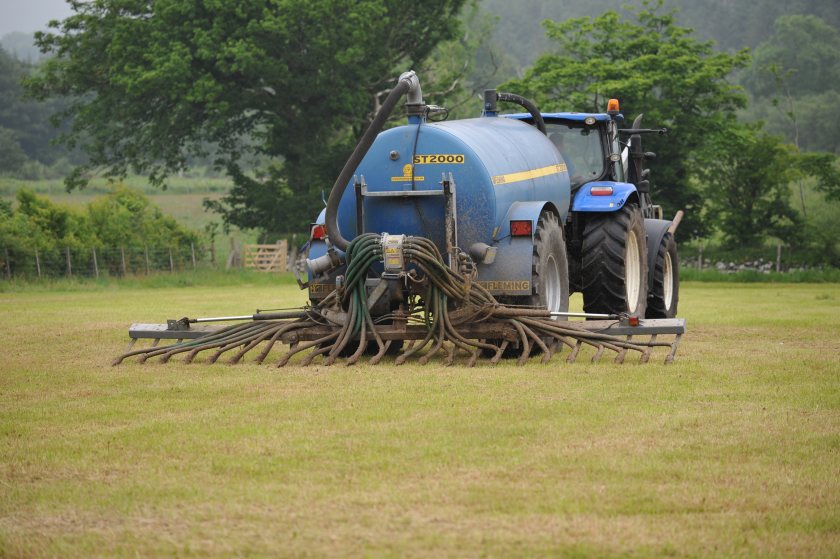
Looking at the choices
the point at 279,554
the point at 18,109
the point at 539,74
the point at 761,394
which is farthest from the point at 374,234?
the point at 18,109

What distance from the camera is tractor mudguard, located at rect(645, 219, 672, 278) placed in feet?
55.1

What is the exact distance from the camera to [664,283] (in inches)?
682

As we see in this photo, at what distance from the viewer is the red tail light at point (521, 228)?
1279 centimetres

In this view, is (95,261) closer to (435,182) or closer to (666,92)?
(666,92)

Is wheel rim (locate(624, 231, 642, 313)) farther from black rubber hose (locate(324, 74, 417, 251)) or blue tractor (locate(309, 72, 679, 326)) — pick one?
black rubber hose (locate(324, 74, 417, 251))

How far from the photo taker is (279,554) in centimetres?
577

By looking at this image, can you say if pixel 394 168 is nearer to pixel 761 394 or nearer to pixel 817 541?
pixel 761 394

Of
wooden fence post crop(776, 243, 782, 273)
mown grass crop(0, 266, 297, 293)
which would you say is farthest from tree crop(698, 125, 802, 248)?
mown grass crop(0, 266, 297, 293)

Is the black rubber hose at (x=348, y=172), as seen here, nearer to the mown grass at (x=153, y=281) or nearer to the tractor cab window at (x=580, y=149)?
the tractor cab window at (x=580, y=149)

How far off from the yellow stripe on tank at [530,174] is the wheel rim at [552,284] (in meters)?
0.88

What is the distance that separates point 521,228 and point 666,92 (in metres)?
30.2

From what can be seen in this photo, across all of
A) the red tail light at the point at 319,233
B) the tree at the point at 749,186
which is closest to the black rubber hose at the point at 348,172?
the red tail light at the point at 319,233

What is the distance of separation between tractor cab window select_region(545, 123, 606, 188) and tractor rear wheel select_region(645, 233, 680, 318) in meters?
1.41

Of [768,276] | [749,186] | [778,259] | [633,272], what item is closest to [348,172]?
[633,272]
